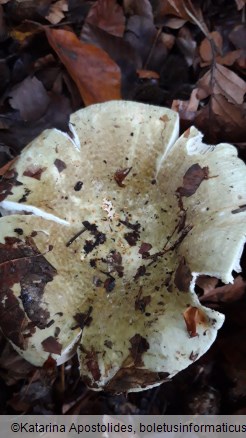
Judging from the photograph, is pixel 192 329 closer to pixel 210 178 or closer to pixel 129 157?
pixel 210 178

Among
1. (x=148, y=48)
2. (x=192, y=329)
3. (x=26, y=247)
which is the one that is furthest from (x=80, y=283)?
(x=148, y=48)

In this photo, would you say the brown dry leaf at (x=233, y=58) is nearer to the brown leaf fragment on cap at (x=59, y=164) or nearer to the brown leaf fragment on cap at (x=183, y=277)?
the brown leaf fragment on cap at (x=59, y=164)

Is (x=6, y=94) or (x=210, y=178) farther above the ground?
(x=210, y=178)

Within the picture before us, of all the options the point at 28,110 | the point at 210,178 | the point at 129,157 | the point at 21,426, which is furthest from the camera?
the point at 28,110

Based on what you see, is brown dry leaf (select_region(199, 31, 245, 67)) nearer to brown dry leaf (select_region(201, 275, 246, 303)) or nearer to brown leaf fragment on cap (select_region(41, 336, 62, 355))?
brown dry leaf (select_region(201, 275, 246, 303))

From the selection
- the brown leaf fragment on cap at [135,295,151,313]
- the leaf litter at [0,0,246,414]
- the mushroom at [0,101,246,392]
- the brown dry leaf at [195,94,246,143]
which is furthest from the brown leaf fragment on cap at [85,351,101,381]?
the brown dry leaf at [195,94,246,143]

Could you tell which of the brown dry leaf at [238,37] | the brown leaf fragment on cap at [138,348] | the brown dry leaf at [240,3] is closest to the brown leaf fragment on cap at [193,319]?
the brown leaf fragment on cap at [138,348]
